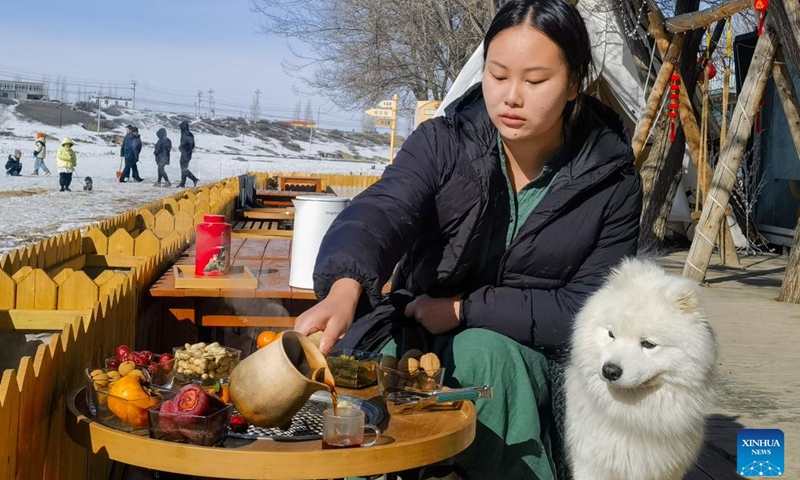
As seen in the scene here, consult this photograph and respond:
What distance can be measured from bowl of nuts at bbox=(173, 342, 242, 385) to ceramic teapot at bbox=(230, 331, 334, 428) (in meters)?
0.38

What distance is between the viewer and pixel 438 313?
2.84 metres

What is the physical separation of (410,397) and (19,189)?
25276 millimetres

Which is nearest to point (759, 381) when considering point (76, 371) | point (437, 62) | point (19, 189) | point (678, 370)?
point (678, 370)

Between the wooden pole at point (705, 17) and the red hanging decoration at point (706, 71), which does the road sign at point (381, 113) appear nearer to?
the red hanging decoration at point (706, 71)

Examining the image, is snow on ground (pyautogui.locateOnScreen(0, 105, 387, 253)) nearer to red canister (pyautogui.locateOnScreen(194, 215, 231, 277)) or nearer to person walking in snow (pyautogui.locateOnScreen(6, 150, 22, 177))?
person walking in snow (pyautogui.locateOnScreen(6, 150, 22, 177))

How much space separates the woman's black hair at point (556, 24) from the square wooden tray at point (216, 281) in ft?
6.57

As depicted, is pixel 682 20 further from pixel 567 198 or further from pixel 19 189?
pixel 19 189

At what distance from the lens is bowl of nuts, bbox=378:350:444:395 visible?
8.04 ft

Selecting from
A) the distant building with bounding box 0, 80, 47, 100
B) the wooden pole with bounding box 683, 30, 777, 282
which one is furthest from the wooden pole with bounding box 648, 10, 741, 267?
the distant building with bounding box 0, 80, 47, 100

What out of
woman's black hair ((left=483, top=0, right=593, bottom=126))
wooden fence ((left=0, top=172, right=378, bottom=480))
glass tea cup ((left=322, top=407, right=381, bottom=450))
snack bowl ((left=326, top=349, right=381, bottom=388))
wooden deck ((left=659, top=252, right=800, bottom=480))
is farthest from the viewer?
wooden deck ((left=659, top=252, right=800, bottom=480))

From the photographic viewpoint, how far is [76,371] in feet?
9.21

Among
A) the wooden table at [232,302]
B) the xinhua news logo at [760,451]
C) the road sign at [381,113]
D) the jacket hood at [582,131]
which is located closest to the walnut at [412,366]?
the jacket hood at [582,131]

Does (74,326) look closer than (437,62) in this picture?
Yes

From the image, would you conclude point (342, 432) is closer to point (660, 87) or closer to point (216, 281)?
point (216, 281)
